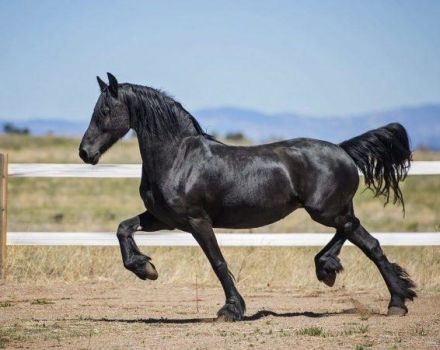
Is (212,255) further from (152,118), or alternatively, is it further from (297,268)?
(297,268)

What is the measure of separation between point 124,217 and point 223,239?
44.9 feet

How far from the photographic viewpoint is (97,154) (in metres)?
8.46

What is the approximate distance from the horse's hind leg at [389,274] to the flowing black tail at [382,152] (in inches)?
22.3

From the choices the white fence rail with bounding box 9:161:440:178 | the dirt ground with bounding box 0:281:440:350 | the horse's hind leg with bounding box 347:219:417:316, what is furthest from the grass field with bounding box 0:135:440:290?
the horse's hind leg with bounding box 347:219:417:316

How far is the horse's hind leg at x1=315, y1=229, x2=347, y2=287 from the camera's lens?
900 cm

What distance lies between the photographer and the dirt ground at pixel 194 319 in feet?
23.9

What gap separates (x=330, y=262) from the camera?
9.02m

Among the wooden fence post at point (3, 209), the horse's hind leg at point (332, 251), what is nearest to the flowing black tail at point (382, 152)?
the horse's hind leg at point (332, 251)

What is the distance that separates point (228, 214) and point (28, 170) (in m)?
4.18

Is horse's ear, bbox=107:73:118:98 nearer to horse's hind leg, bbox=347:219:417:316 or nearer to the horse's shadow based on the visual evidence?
the horse's shadow

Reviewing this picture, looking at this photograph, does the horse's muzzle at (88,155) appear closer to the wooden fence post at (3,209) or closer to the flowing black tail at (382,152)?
the flowing black tail at (382,152)

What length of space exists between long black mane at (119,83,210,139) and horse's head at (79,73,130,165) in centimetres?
11

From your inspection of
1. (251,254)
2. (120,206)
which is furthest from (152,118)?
(120,206)

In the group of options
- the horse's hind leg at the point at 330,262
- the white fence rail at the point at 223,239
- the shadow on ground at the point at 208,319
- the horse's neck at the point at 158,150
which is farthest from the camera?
the white fence rail at the point at 223,239
